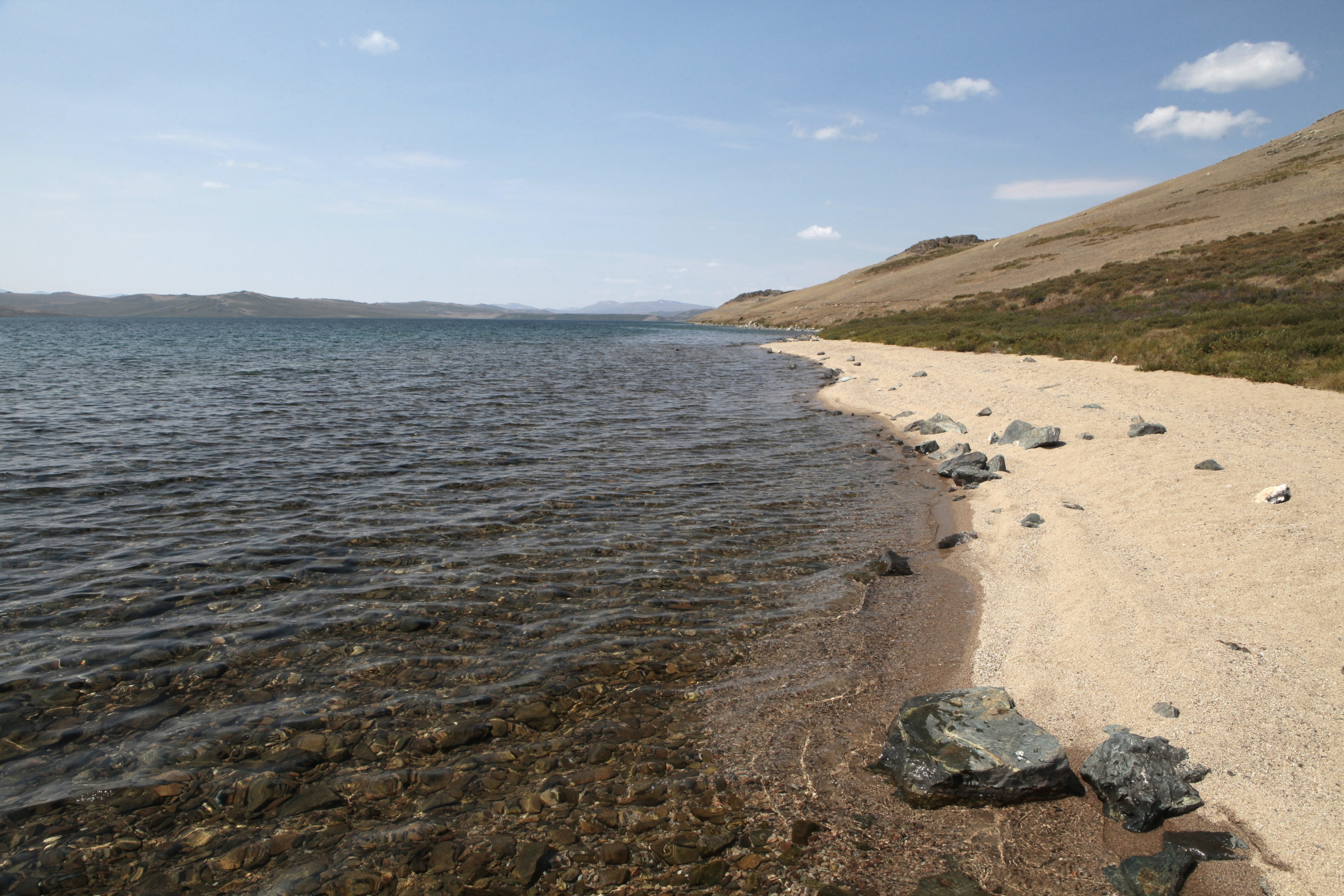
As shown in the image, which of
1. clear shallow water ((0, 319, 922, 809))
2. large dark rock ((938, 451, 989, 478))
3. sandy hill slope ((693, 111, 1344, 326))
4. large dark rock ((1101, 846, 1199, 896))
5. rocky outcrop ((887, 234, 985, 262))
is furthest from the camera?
rocky outcrop ((887, 234, 985, 262))

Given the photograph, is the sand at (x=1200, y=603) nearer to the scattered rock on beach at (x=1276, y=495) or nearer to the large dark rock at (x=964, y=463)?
the scattered rock on beach at (x=1276, y=495)

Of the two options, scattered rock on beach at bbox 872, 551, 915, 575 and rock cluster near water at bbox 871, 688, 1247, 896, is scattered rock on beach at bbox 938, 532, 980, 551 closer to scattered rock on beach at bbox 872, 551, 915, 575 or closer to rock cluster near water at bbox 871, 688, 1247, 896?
scattered rock on beach at bbox 872, 551, 915, 575

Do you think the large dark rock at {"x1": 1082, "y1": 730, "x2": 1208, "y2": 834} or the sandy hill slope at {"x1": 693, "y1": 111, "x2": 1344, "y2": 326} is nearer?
the large dark rock at {"x1": 1082, "y1": 730, "x2": 1208, "y2": 834}

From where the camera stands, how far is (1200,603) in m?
7.23

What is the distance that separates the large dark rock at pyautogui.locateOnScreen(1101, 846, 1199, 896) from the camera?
12.9 ft

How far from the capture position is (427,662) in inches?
267

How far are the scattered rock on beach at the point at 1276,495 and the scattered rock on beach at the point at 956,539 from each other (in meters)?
4.10

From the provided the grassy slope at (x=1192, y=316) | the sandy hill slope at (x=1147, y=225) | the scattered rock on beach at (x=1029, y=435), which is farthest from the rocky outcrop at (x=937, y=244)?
the scattered rock on beach at (x=1029, y=435)

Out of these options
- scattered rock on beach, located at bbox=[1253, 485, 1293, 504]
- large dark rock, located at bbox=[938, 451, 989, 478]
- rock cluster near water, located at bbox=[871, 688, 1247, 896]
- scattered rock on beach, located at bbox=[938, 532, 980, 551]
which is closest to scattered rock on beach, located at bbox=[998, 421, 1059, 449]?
large dark rock, located at bbox=[938, 451, 989, 478]

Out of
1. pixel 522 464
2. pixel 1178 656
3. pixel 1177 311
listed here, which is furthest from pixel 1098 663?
pixel 1177 311

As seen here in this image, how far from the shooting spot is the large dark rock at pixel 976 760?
15.9 feet

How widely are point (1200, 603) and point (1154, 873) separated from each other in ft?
14.8

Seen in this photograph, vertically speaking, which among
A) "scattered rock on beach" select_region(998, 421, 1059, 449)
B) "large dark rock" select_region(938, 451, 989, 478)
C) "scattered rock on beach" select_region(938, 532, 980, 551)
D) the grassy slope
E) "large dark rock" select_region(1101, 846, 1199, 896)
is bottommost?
"large dark rock" select_region(1101, 846, 1199, 896)

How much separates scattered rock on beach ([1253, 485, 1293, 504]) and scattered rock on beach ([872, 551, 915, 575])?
5574 millimetres
